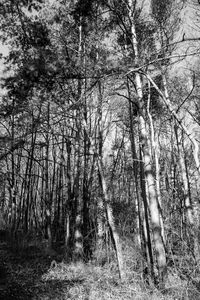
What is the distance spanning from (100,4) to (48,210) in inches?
357

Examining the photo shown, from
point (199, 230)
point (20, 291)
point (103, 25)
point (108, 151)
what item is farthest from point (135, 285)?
point (108, 151)

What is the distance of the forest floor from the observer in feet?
15.6

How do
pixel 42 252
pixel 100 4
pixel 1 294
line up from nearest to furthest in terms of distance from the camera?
pixel 1 294 → pixel 100 4 → pixel 42 252

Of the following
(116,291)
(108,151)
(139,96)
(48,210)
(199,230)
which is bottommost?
(116,291)

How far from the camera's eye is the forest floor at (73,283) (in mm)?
4742

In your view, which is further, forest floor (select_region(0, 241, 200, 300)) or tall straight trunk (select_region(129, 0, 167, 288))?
tall straight trunk (select_region(129, 0, 167, 288))

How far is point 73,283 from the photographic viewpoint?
19.7 ft

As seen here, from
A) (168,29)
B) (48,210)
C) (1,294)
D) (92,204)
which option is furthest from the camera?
(92,204)

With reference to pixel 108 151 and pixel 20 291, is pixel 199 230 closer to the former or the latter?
pixel 20 291

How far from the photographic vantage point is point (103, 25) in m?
7.56

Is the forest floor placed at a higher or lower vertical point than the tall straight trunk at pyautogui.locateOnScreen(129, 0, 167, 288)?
lower

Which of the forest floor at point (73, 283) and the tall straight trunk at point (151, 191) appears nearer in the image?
the forest floor at point (73, 283)

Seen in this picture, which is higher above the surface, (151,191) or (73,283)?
(151,191)

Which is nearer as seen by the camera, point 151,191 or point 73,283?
point 151,191
